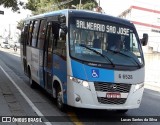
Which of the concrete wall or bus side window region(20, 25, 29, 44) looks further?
the concrete wall

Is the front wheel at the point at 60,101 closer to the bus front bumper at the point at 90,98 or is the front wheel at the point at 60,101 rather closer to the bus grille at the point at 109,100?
the bus front bumper at the point at 90,98

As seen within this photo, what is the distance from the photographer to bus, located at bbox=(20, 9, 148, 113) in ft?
29.2

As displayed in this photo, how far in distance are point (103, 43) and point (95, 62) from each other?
2.38ft

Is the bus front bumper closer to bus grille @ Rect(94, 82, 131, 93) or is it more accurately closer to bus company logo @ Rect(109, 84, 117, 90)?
bus grille @ Rect(94, 82, 131, 93)

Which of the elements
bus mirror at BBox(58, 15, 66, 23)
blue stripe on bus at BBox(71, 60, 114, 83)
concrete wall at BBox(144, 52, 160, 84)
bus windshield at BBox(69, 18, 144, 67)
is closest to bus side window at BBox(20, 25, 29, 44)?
bus mirror at BBox(58, 15, 66, 23)

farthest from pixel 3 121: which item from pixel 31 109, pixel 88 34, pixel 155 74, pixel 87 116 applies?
pixel 155 74

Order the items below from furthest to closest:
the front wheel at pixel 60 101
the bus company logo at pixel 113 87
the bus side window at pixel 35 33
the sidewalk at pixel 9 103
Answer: the bus side window at pixel 35 33 < the front wheel at pixel 60 101 < the sidewalk at pixel 9 103 < the bus company logo at pixel 113 87

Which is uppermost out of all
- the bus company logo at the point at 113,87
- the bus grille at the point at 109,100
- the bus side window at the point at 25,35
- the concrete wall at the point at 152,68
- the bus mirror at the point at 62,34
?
the bus mirror at the point at 62,34

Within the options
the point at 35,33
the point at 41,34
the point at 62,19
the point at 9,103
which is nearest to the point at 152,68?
the point at 35,33

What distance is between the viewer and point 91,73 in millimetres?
8906

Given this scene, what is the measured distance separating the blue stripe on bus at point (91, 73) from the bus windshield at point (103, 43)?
231 mm

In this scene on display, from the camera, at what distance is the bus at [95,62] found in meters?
8.90

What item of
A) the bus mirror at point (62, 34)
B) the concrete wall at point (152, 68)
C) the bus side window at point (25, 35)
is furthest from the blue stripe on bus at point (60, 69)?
the concrete wall at point (152, 68)

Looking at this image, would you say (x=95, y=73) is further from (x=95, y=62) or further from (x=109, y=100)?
(x=109, y=100)
